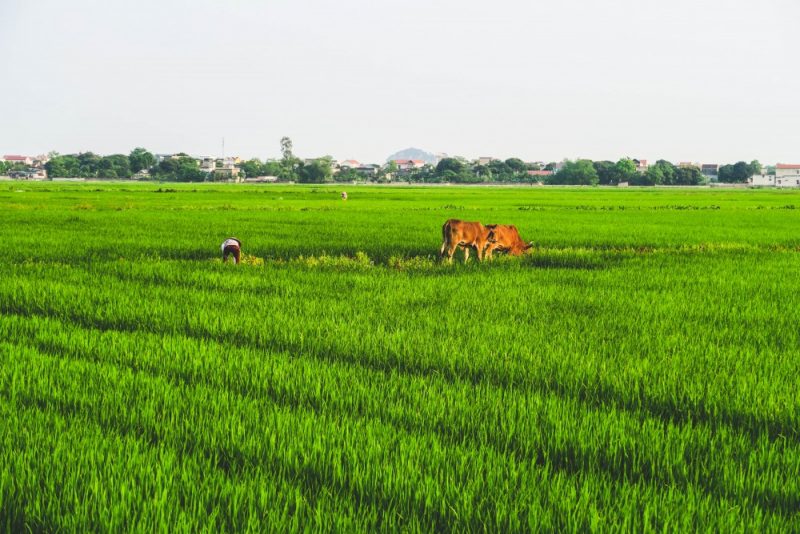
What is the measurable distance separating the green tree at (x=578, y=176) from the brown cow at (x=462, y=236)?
5326 inches

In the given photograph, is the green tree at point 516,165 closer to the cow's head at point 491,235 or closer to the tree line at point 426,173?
the tree line at point 426,173

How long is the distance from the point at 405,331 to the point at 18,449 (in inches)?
134

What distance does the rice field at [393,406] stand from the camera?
8.03 ft

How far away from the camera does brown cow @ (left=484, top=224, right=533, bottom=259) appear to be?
12.3 m

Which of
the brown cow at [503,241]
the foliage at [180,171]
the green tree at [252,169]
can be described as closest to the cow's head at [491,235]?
the brown cow at [503,241]

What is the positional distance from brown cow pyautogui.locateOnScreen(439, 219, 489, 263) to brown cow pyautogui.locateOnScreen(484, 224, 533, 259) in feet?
0.41

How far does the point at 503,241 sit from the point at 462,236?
1.14 m

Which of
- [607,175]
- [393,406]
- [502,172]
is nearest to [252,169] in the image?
[502,172]

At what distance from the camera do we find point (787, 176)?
14675cm

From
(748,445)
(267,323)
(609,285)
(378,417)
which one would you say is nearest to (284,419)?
(378,417)

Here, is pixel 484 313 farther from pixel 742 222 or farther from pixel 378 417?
pixel 742 222

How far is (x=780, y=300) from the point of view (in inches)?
313

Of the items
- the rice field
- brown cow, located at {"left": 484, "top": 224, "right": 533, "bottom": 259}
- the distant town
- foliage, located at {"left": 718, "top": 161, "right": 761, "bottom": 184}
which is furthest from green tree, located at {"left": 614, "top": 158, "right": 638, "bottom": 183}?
the rice field

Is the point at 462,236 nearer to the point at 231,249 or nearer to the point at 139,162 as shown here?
the point at 231,249
